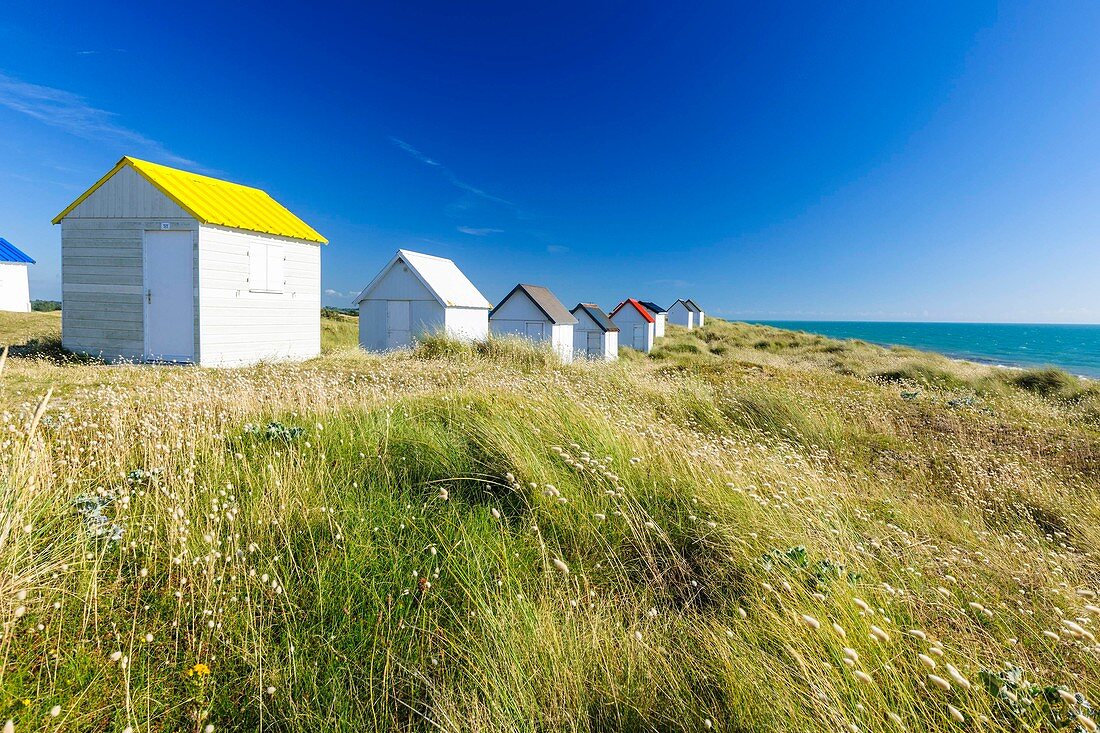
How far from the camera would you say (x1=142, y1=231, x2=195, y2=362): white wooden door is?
15.2 metres

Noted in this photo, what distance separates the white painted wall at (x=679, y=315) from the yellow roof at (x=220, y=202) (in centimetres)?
6134

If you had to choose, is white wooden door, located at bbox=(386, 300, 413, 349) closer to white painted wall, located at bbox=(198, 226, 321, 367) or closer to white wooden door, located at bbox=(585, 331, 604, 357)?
white painted wall, located at bbox=(198, 226, 321, 367)

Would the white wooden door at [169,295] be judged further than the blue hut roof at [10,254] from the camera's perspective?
No

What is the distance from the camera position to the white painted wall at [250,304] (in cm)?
1543

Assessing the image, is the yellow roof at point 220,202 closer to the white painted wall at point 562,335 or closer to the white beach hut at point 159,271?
the white beach hut at point 159,271

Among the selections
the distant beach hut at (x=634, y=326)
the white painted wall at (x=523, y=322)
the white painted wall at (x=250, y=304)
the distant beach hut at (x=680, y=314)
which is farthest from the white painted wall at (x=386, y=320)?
the distant beach hut at (x=680, y=314)

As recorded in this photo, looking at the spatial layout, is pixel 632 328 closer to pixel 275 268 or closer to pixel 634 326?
pixel 634 326

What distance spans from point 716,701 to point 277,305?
19.5 m

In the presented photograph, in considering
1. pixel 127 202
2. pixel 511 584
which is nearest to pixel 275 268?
pixel 127 202

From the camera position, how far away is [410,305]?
77.5ft

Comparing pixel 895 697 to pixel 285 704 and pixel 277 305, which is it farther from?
pixel 277 305

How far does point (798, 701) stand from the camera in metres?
2.10

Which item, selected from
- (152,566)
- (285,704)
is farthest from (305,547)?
(285,704)

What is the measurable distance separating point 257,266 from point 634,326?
3134 cm
